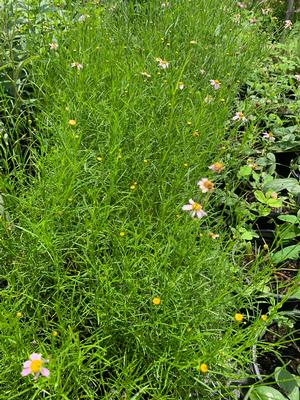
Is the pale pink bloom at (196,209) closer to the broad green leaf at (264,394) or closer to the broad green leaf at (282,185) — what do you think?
the broad green leaf at (264,394)

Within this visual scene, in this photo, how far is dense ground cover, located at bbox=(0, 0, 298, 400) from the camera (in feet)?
2.97

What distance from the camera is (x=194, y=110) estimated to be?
151cm

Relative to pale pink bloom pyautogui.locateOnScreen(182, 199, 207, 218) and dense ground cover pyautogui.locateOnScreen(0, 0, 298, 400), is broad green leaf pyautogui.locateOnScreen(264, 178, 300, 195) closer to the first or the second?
dense ground cover pyautogui.locateOnScreen(0, 0, 298, 400)

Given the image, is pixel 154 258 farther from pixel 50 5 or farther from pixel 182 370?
pixel 50 5

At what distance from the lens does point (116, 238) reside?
3.32 feet

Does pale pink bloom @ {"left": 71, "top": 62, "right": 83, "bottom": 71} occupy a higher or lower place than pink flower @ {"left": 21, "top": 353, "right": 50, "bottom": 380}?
higher

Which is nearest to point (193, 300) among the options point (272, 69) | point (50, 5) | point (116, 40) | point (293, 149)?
point (293, 149)

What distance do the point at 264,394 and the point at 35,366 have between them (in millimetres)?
516

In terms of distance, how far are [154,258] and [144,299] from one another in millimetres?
94

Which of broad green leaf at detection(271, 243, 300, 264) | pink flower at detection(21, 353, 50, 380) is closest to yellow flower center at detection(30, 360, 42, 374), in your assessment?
pink flower at detection(21, 353, 50, 380)

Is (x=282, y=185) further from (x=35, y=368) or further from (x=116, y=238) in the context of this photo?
(x=35, y=368)

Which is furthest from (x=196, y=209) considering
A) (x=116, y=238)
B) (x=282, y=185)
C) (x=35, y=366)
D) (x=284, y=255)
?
(x=282, y=185)

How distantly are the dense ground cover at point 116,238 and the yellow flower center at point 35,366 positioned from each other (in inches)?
2.9

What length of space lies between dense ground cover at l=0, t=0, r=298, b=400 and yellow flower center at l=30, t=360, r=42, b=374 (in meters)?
0.07
